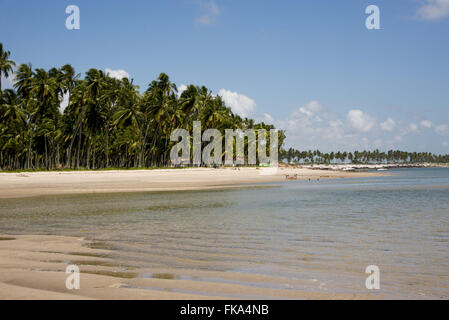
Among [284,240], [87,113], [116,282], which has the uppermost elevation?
[87,113]

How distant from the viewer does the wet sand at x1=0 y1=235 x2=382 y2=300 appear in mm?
5020

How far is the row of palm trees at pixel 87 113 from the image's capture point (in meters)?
64.7

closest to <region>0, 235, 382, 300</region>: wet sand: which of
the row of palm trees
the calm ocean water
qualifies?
the calm ocean water

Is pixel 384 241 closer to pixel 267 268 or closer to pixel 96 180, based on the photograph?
pixel 267 268

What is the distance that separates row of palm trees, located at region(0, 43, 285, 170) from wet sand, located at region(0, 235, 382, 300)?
61.0 meters

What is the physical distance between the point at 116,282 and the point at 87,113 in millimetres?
65578

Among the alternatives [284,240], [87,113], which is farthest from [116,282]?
[87,113]

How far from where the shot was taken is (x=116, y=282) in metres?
5.63

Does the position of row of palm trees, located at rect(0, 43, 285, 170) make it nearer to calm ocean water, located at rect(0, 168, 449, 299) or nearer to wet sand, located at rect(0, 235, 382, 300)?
calm ocean water, located at rect(0, 168, 449, 299)

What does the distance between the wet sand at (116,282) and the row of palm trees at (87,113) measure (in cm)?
6102

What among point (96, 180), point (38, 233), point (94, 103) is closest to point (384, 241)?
point (38, 233)

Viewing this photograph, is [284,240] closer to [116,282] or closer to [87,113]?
[116,282]

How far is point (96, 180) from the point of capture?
134ft

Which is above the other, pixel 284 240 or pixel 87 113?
pixel 87 113
